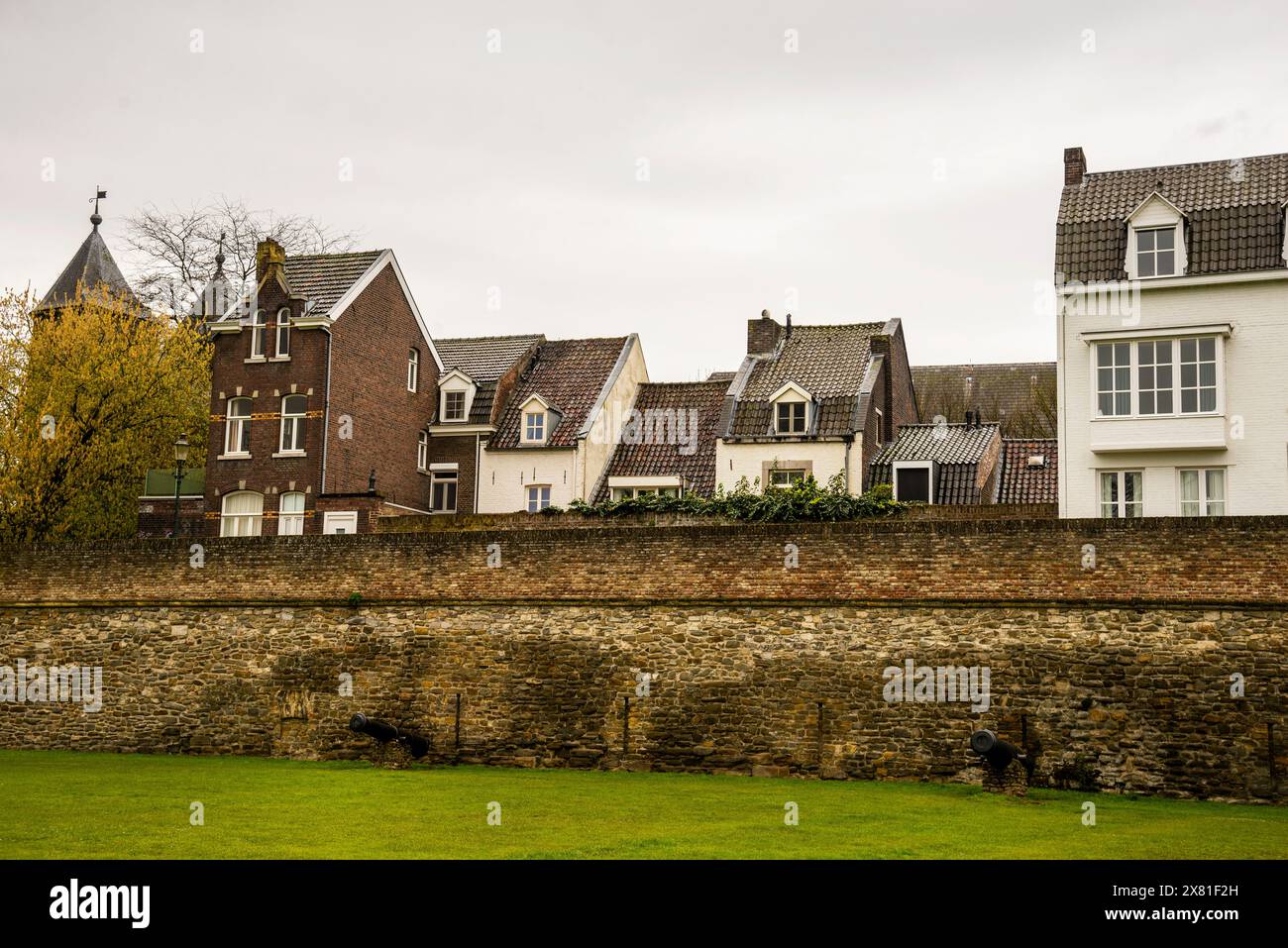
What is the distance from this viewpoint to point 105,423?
36.2 metres

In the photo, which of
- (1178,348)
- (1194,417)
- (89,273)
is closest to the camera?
(1194,417)

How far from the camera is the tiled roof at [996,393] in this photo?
5328 centimetres

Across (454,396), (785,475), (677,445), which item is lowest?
(785,475)

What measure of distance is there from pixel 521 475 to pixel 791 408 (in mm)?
7959

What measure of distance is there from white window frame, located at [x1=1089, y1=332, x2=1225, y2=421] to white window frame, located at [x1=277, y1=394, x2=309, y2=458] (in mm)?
19783

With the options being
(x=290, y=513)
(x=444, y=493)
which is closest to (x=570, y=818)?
(x=290, y=513)

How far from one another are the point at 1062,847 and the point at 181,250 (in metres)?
39.8

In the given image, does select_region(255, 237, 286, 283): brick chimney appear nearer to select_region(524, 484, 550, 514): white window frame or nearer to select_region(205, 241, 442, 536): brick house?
select_region(205, 241, 442, 536): brick house

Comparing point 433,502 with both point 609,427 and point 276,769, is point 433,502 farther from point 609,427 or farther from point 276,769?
point 276,769

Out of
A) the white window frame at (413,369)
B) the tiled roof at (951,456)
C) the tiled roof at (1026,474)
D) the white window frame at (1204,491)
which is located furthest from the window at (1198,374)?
the white window frame at (413,369)

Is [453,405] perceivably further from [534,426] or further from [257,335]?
[257,335]

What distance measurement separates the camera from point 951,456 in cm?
3781
